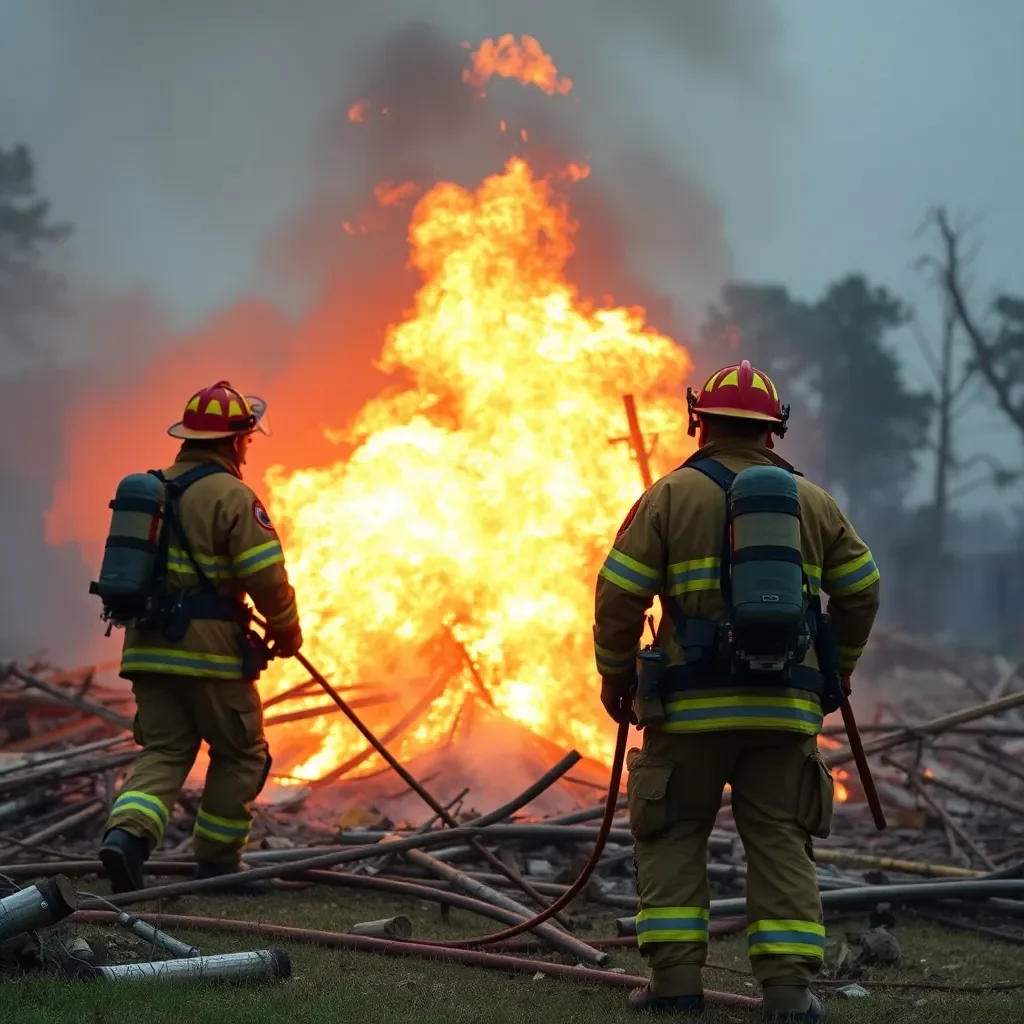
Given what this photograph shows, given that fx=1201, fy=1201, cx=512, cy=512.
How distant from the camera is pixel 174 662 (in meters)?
5.72

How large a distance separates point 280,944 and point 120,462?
17455 millimetres

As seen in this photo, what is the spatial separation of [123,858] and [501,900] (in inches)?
66.8

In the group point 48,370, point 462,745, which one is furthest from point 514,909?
point 48,370

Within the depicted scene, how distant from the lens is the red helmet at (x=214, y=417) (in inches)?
242

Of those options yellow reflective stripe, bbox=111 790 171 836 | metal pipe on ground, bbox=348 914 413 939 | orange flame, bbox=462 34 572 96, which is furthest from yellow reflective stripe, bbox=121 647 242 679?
orange flame, bbox=462 34 572 96

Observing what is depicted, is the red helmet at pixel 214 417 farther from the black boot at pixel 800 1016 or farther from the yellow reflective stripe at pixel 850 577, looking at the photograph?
the black boot at pixel 800 1016

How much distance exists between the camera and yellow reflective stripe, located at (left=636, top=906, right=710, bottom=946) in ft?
13.3

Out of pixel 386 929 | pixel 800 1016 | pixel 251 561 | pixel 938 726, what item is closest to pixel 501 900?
pixel 386 929

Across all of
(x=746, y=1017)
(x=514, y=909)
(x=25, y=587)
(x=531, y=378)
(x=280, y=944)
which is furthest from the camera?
(x=25, y=587)

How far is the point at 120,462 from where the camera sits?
21.1m

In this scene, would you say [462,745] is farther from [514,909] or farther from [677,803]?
[677,803]

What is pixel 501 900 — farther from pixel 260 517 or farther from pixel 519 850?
pixel 260 517

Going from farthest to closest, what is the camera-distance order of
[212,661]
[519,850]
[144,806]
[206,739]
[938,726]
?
[938,726] → [519,850] → [206,739] → [212,661] → [144,806]

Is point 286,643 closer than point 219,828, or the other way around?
Answer: point 219,828
